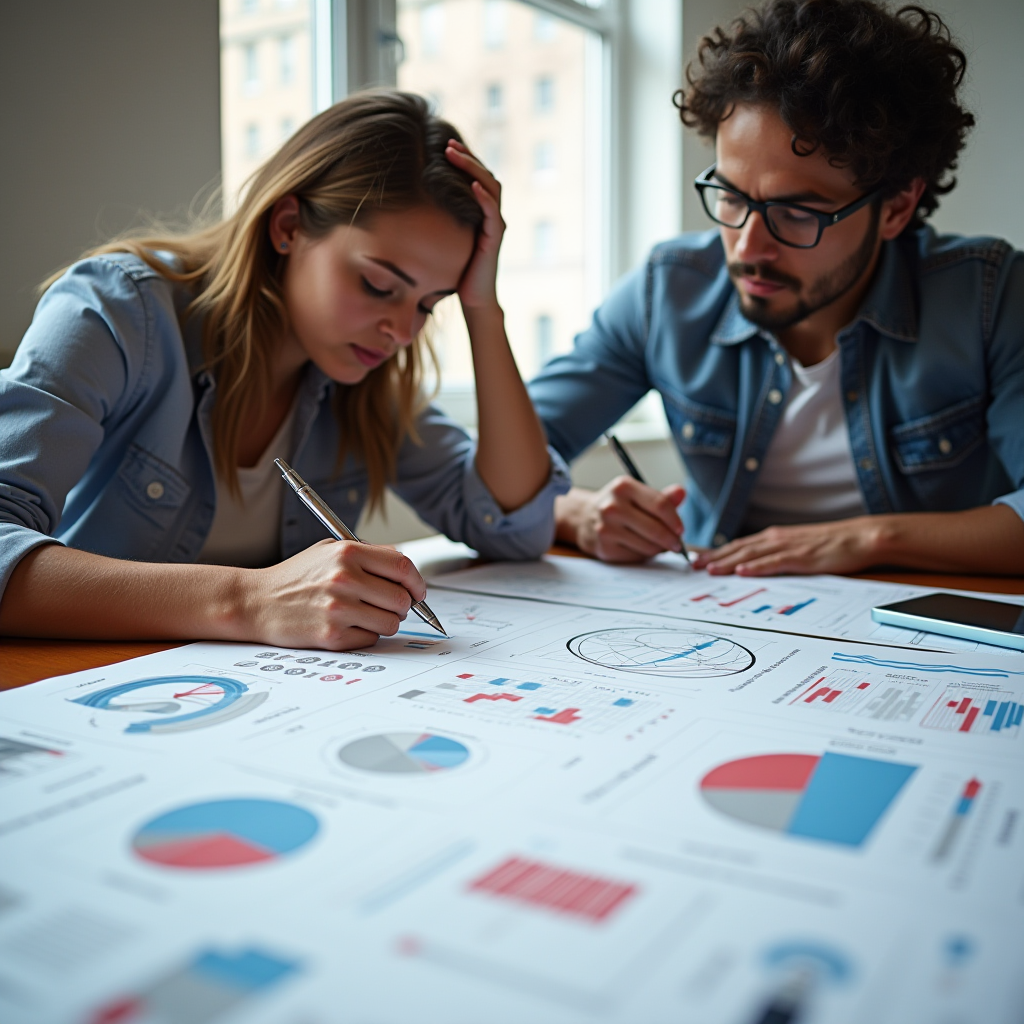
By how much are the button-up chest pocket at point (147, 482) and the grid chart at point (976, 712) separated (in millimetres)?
882

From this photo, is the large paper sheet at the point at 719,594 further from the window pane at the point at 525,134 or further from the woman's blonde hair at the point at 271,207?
the window pane at the point at 525,134

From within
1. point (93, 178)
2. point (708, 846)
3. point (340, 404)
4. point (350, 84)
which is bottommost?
point (708, 846)

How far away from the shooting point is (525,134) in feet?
10.0

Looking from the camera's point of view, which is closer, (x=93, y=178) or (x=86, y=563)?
(x=86, y=563)

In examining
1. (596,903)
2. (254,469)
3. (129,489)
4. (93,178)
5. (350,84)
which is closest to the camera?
(596,903)

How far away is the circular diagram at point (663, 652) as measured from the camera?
2.72 ft

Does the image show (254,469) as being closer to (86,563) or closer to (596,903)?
(86,563)

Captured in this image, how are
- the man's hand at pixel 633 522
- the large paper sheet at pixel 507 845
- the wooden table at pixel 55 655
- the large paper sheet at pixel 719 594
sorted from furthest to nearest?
the man's hand at pixel 633 522, the large paper sheet at pixel 719 594, the wooden table at pixel 55 655, the large paper sheet at pixel 507 845

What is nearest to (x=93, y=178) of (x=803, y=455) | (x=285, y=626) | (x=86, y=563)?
(x=86, y=563)

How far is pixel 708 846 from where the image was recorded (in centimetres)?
50

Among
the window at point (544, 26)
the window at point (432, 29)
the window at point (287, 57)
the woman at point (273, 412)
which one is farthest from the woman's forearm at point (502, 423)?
the window at point (544, 26)

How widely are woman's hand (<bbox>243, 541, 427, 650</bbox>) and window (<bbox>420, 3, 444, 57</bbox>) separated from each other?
215 centimetres

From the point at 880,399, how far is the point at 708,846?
1.27 meters

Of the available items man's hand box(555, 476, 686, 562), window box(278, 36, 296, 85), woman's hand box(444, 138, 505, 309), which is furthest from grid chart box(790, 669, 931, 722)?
window box(278, 36, 296, 85)
